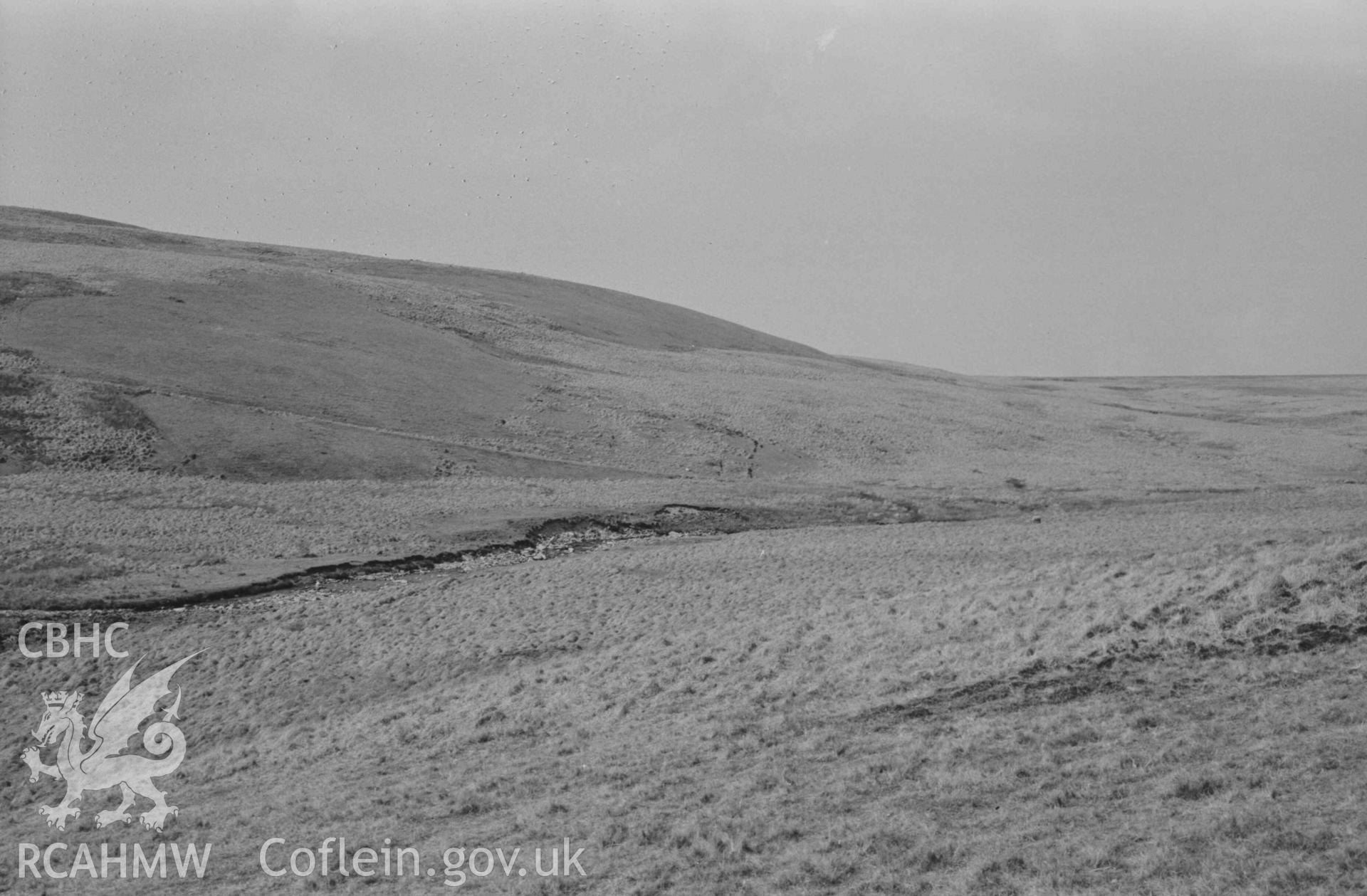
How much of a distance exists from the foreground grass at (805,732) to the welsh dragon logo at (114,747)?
34 centimetres

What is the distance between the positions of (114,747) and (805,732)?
41.8ft

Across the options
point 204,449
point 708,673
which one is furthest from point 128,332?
point 708,673

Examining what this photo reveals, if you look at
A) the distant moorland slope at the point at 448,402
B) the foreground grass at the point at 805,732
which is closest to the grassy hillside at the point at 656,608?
the foreground grass at the point at 805,732

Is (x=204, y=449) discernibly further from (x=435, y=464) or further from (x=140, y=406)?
(x=435, y=464)

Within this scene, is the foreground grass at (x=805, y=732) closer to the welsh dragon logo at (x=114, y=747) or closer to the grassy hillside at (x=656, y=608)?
the grassy hillside at (x=656, y=608)

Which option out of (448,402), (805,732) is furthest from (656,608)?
(448,402)

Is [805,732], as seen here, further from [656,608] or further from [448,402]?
[448,402]

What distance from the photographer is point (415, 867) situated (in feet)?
38.1

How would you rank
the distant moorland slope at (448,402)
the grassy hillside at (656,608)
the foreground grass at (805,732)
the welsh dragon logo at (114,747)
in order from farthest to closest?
the distant moorland slope at (448,402)
the welsh dragon logo at (114,747)
the grassy hillside at (656,608)
the foreground grass at (805,732)

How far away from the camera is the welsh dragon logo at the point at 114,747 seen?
15539mm

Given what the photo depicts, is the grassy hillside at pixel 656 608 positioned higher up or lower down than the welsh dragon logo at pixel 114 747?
higher up

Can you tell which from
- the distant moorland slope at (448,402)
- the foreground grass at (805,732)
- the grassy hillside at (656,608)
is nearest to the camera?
the foreground grass at (805,732)

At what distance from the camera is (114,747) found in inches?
752

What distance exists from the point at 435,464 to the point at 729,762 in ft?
110
